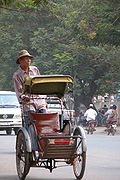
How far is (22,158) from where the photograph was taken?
10844 mm

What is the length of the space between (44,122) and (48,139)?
0.36m

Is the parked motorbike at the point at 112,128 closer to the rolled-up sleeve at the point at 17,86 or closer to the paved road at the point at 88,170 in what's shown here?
the paved road at the point at 88,170

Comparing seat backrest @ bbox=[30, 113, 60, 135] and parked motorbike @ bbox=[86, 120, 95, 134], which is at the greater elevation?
parked motorbike @ bbox=[86, 120, 95, 134]

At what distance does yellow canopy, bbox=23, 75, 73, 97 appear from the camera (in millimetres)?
10633

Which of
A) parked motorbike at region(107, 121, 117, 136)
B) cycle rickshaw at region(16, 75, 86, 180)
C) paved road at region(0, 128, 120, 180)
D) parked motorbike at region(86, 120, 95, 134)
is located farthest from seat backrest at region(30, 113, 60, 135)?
parked motorbike at region(86, 120, 95, 134)

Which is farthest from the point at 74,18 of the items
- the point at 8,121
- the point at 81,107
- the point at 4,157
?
the point at 4,157

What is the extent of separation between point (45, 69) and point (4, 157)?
3251 cm

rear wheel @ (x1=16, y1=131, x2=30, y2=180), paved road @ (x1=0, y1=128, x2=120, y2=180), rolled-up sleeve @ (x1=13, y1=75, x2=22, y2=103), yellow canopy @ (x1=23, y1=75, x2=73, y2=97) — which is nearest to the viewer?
rear wheel @ (x1=16, y1=131, x2=30, y2=180)

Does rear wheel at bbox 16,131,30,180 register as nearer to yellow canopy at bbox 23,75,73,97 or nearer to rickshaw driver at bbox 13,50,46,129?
rickshaw driver at bbox 13,50,46,129

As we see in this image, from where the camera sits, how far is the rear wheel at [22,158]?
10359 mm

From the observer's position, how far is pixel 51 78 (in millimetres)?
10742

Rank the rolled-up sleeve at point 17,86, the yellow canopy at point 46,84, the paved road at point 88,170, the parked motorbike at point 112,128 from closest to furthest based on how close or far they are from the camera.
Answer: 1. the yellow canopy at point 46,84
2. the rolled-up sleeve at point 17,86
3. the paved road at point 88,170
4. the parked motorbike at point 112,128

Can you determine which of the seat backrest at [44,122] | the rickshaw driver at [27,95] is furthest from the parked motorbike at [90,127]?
the seat backrest at [44,122]

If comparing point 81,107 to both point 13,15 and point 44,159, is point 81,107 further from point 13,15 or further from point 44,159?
point 44,159
